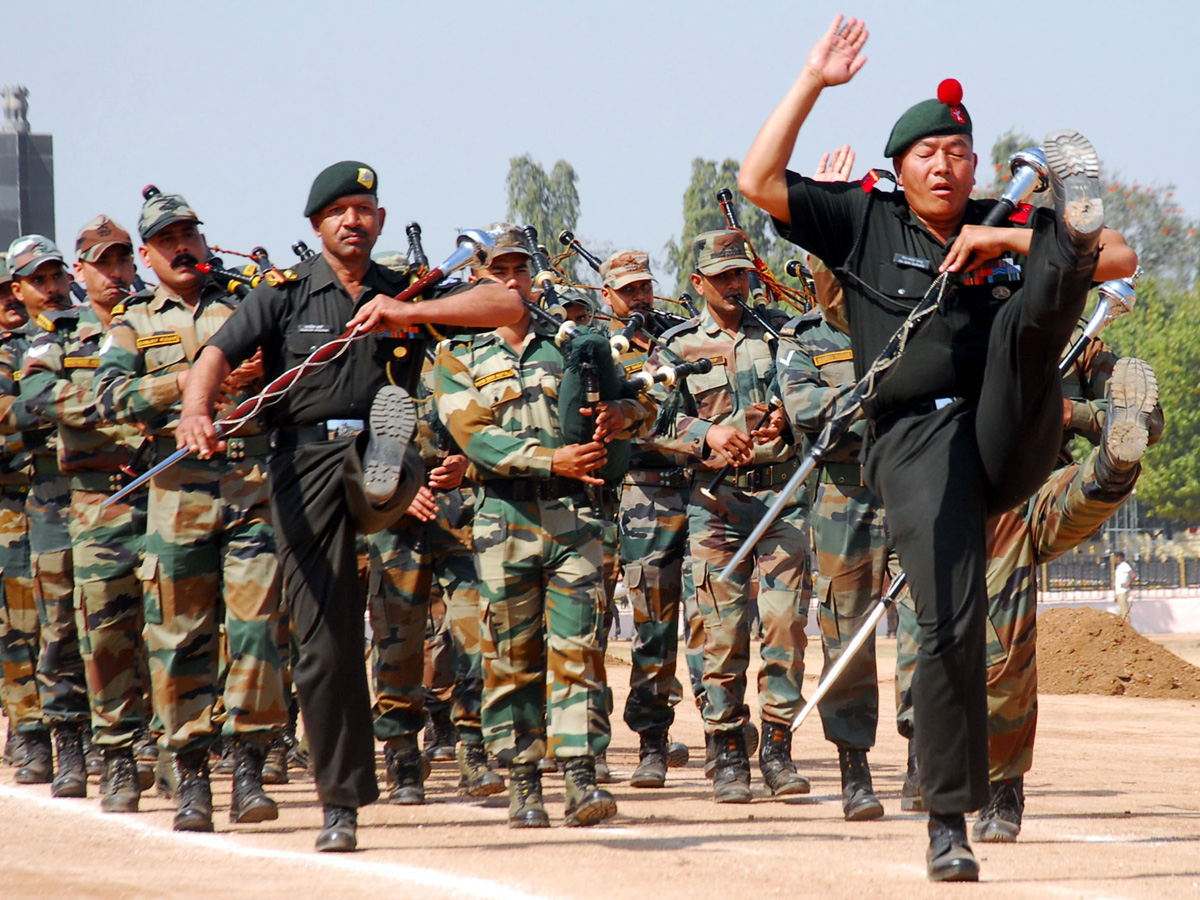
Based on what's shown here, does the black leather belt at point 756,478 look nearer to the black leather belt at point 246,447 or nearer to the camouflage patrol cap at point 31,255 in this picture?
the black leather belt at point 246,447

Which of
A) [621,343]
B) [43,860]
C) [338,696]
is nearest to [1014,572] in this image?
[621,343]

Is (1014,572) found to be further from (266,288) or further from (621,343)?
(266,288)

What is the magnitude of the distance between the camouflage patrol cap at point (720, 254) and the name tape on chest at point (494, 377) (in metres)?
1.84

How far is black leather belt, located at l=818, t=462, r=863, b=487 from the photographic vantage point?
8047 mm

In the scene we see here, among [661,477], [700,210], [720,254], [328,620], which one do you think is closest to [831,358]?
[720,254]

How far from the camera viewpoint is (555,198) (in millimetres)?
65812

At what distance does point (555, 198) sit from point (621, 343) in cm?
5903

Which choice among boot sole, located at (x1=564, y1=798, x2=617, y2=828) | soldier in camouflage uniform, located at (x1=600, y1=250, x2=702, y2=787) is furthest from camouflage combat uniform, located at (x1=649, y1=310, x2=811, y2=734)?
boot sole, located at (x1=564, y1=798, x2=617, y2=828)

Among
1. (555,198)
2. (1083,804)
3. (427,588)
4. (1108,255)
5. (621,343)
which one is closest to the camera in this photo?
(1108,255)

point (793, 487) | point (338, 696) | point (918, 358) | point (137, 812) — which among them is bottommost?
point (137, 812)

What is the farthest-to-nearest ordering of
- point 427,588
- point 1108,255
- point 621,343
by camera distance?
point 427,588
point 621,343
point 1108,255

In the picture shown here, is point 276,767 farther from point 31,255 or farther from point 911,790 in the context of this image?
point 911,790

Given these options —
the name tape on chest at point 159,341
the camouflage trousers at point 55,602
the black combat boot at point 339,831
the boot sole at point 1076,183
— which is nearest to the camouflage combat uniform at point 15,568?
the camouflage trousers at point 55,602

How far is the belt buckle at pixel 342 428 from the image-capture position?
6.70 metres
